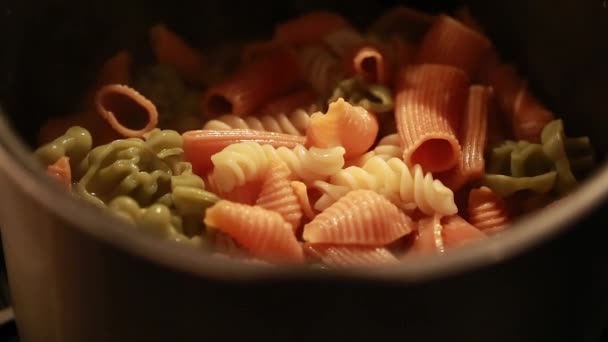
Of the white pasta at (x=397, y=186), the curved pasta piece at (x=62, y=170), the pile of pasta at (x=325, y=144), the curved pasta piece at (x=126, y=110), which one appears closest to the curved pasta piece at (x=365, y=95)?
Answer: the pile of pasta at (x=325, y=144)

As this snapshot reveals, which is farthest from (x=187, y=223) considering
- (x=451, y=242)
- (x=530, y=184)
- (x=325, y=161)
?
(x=530, y=184)

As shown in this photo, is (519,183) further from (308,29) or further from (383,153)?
(308,29)

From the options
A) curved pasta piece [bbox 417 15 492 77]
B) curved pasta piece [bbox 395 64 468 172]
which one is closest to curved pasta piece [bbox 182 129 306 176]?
curved pasta piece [bbox 395 64 468 172]

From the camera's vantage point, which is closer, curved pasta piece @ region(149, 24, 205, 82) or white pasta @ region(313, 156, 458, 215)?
white pasta @ region(313, 156, 458, 215)

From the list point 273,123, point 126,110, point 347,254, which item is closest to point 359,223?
point 347,254

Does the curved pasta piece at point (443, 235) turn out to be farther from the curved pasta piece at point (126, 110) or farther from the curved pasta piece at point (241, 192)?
the curved pasta piece at point (126, 110)

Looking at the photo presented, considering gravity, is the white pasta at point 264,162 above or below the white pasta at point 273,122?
below

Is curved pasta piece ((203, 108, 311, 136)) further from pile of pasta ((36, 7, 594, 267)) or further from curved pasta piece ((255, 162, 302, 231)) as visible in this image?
curved pasta piece ((255, 162, 302, 231))
